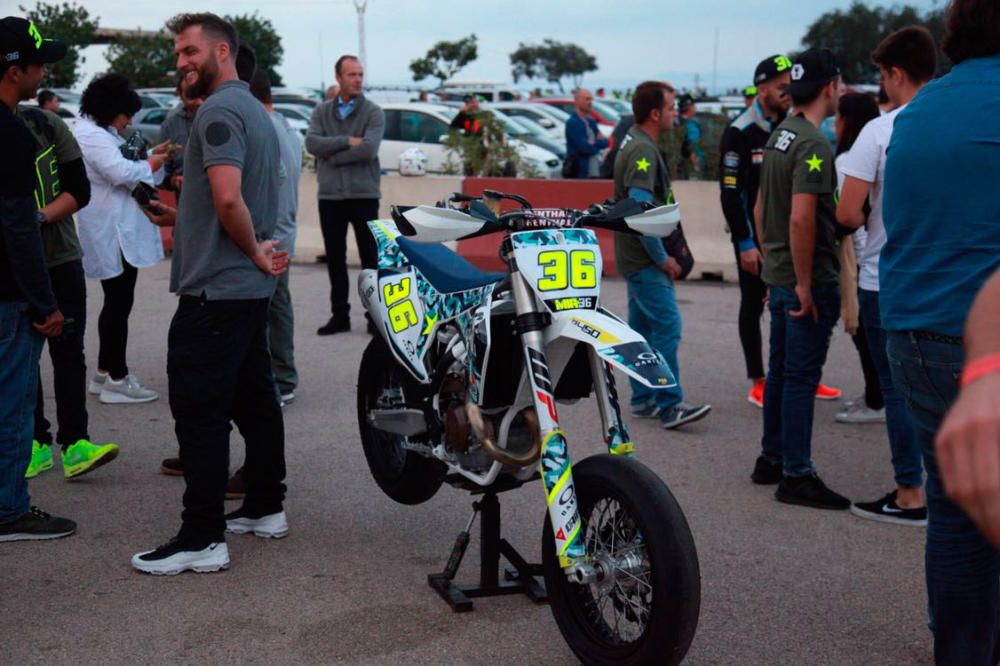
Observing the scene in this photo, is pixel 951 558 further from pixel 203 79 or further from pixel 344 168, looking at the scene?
pixel 344 168

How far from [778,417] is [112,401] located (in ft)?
13.2

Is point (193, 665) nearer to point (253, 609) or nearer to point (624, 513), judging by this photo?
point (253, 609)

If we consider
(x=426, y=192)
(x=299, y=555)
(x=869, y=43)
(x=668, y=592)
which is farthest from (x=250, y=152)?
(x=869, y=43)

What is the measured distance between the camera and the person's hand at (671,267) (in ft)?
22.7

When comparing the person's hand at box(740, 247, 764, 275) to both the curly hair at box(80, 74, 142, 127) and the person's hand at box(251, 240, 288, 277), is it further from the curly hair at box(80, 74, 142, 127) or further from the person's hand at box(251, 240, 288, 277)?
the curly hair at box(80, 74, 142, 127)

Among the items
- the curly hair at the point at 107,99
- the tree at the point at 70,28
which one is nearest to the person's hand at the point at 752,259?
the curly hair at the point at 107,99

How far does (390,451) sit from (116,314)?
8.68 feet

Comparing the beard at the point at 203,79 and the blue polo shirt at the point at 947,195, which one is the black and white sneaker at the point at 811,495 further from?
the beard at the point at 203,79

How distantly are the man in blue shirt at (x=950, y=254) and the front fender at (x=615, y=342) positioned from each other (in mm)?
745

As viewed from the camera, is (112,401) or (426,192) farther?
(426,192)

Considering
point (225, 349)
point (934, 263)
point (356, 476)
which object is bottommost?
point (356, 476)

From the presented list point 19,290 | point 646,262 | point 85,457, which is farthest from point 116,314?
point 646,262

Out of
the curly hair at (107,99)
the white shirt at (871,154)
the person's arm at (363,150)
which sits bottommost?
the person's arm at (363,150)

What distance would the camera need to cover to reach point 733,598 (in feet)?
14.8
